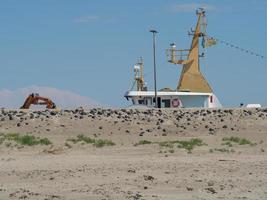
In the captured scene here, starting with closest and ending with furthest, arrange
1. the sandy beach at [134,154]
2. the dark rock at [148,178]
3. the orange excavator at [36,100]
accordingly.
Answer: the sandy beach at [134,154] < the dark rock at [148,178] < the orange excavator at [36,100]

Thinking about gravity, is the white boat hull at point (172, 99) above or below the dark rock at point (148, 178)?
above

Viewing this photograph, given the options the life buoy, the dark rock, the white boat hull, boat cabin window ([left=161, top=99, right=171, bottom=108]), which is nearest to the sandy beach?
the dark rock

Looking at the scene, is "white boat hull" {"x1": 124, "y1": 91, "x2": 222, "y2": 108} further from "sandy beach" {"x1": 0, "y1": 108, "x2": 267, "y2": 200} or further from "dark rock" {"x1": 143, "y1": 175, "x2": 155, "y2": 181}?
"dark rock" {"x1": 143, "y1": 175, "x2": 155, "y2": 181}

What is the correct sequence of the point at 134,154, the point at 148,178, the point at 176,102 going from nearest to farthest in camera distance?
the point at 148,178 < the point at 134,154 < the point at 176,102

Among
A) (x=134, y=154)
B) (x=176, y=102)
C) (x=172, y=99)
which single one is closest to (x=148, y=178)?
(x=134, y=154)

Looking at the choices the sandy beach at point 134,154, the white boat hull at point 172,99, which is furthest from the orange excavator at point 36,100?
the sandy beach at point 134,154

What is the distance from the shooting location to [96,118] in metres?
30.6

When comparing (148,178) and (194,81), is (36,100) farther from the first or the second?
(148,178)

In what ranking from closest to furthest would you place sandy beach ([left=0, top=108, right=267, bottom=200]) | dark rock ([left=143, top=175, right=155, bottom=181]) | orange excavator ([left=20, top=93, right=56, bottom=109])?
1. sandy beach ([left=0, top=108, right=267, bottom=200])
2. dark rock ([left=143, top=175, right=155, bottom=181])
3. orange excavator ([left=20, top=93, right=56, bottom=109])

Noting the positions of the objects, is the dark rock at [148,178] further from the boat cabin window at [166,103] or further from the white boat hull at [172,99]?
the boat cabin window at [166,103]

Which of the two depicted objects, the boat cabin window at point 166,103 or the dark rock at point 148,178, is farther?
the boat cabin window at point 166,103

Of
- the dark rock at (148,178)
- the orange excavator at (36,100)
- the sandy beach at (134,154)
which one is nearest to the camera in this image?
the sandy beach at (134,154)

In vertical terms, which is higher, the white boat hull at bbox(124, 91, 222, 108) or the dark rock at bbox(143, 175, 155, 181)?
the white boat hull at bbox(124, 91, 222, 108)

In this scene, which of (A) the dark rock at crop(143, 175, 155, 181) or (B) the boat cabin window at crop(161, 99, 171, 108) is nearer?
(A) the dark rock at crop(143, 175, 155, 181)
